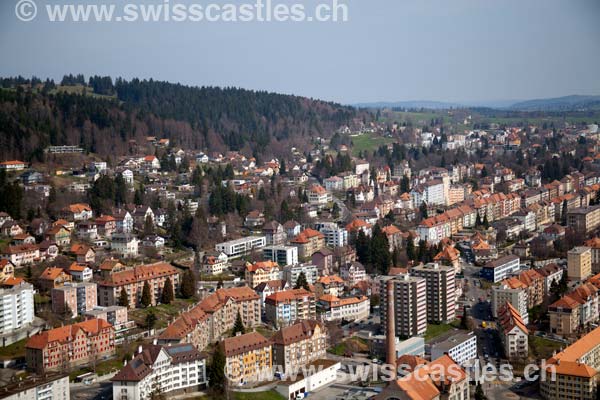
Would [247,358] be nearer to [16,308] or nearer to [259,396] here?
[259,396]

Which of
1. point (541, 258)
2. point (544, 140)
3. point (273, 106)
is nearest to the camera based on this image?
point (541, 258)

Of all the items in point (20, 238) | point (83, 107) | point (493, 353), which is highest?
point (83, 107)

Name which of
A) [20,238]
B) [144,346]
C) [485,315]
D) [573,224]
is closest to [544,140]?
[573,224]

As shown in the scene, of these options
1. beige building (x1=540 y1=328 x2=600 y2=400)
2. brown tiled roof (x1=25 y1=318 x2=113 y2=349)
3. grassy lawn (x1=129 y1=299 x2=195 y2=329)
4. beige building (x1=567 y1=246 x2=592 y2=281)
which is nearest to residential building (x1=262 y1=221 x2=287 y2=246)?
grassy lawn (x1=129 y1=299 x2=195 y2=329)

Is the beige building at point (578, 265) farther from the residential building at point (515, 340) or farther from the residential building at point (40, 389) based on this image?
the residential building at point (40, 389)

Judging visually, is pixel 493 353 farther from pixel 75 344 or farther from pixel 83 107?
pixel 83 107

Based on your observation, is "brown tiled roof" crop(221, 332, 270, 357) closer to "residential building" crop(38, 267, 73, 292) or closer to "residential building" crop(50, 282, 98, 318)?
"residential building" crop(50, 282, 98, 318)

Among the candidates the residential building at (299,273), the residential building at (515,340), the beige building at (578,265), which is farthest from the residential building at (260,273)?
the beige building at (578,265)
